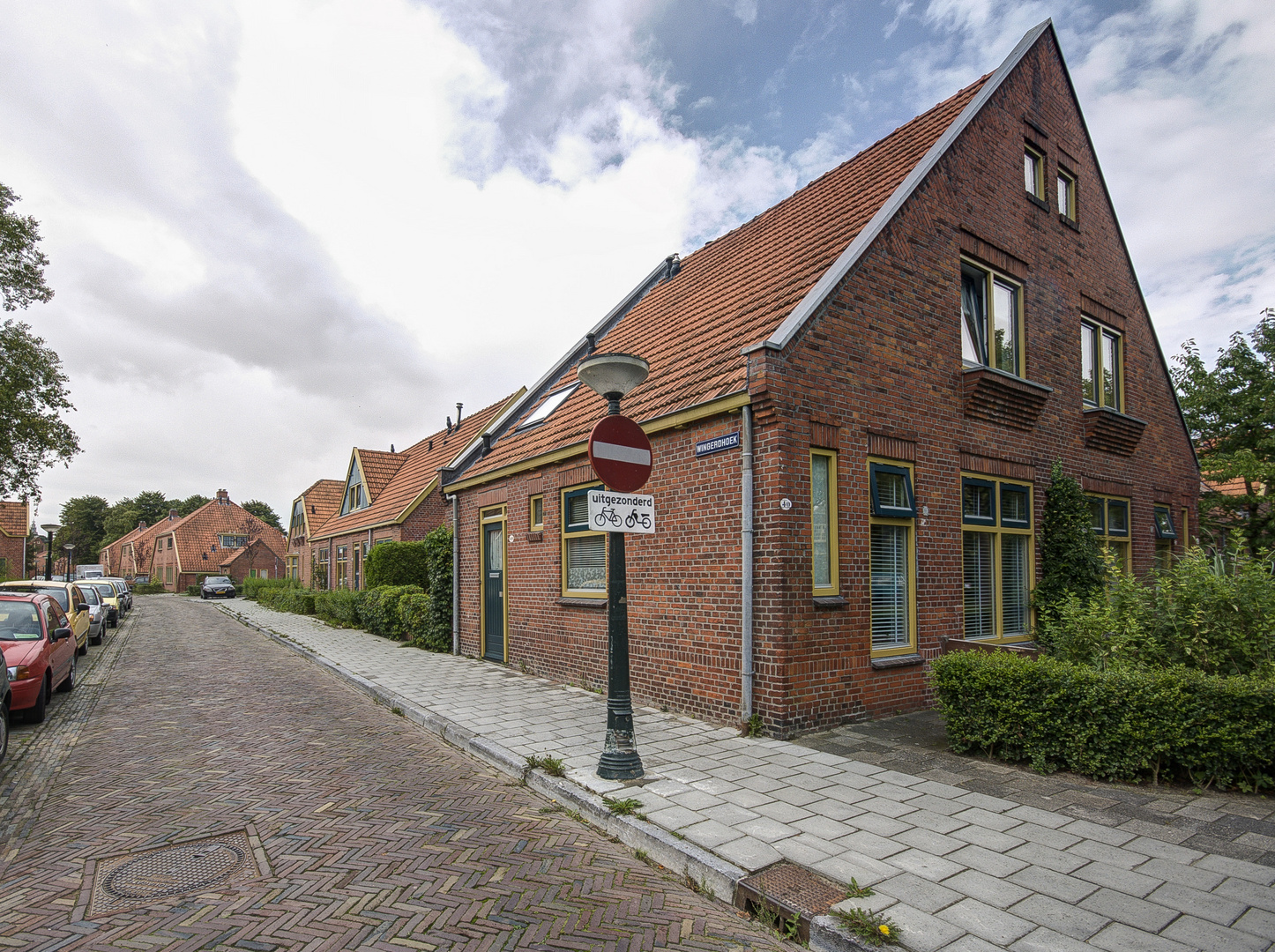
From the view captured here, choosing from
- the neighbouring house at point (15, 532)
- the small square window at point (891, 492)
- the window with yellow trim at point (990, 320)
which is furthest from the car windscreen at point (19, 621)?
the neighbouring house at point (15, 532)

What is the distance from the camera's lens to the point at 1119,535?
490 inches

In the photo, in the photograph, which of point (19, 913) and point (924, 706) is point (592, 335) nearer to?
point (924, 706)

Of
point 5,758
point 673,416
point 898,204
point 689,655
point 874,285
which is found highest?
point 898,204

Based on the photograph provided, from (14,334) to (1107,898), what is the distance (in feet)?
94.2

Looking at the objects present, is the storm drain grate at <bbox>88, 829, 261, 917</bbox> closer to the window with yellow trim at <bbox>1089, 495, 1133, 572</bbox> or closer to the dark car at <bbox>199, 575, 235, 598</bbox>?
the window with yellow trim at <bbox>1089, 495, 1133, 572</bbox>

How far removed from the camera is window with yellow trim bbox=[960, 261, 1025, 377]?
991 centimetres

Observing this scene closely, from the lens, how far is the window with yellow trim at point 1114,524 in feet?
39.2

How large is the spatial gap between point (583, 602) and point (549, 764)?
407 cm

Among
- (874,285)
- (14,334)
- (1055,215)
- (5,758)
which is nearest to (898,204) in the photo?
(874,285)

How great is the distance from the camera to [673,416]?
8.37 meters

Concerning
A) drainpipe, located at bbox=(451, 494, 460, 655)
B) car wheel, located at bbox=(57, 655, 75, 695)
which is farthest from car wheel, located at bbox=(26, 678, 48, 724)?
drainpipe, located at bbox=(451, 494, 460, 655)

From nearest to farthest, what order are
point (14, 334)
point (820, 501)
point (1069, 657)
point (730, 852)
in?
point (730, 852), point (1069, 657), point (820, 501), point (14, 334)

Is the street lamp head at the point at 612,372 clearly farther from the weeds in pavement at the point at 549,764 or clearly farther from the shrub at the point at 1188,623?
the shrub at the point at 1188,623

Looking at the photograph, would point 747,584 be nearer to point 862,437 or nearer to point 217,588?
point 862,437
